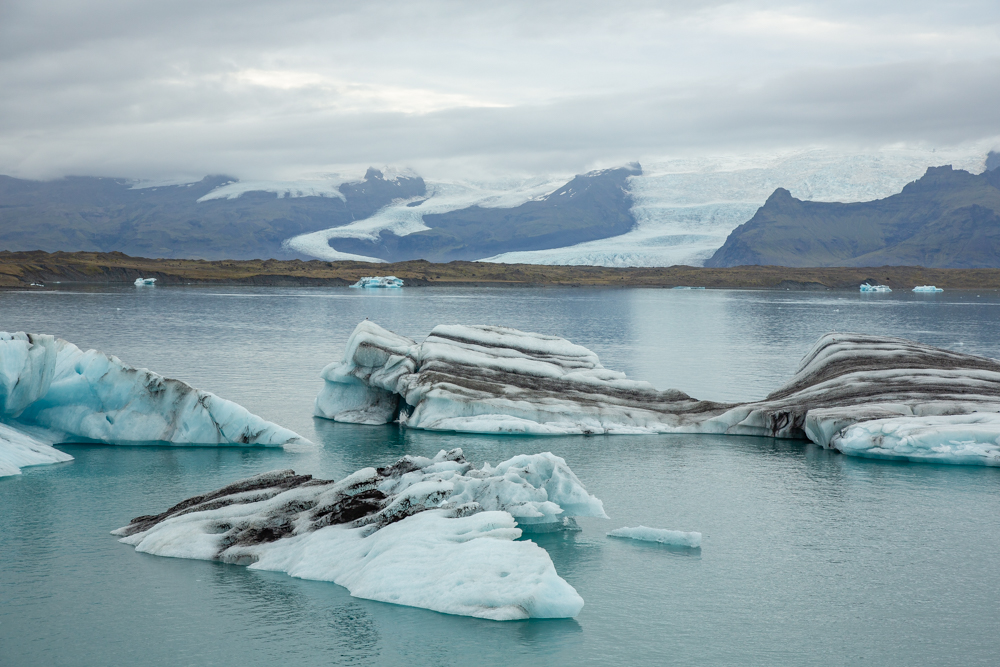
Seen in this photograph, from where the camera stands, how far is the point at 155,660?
9.83m

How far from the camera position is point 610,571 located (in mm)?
12664

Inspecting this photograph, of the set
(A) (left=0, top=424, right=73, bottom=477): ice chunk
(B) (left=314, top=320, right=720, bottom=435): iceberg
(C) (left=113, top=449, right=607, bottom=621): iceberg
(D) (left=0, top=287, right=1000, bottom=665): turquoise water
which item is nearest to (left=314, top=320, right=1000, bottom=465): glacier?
(B) (left=314, top=320, right=720, bottom=435): iceberg

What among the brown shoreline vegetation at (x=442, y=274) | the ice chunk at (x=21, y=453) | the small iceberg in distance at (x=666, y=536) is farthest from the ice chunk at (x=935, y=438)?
the brown shoreline vegetation at (x=442, y=274)

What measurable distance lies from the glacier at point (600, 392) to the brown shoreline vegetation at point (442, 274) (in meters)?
92.1

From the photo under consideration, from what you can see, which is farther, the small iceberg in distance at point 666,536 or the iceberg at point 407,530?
the small iceberg in distance at point 666,536

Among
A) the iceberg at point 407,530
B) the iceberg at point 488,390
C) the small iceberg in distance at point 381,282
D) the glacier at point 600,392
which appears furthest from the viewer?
the small iceberg in distance at point 381,282

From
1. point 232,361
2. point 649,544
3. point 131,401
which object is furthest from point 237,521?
point 232,361

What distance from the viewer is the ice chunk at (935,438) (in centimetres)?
1889

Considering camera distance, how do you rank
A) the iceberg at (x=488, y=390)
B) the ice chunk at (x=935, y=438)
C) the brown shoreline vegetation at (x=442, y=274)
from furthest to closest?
the brown shoreline vegetation at (x=442, y=274)
the iceberg at (x=488, y=390)
the ice chunk at (x=935, y=438)

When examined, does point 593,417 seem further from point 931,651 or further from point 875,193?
point 875,193

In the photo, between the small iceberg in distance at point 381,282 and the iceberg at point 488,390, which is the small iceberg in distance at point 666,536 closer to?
the iceberg at point 488,390

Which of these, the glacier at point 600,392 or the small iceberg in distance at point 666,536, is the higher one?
the glacier at point 600,392

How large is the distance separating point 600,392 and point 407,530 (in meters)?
13.0

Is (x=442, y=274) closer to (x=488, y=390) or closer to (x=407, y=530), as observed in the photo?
(x=488, y=390)
